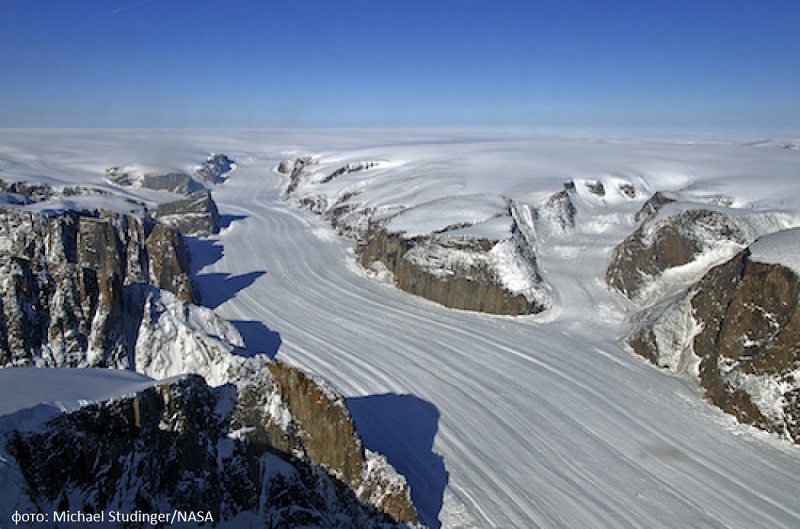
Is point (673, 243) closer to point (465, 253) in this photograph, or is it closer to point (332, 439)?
point (465, 253)

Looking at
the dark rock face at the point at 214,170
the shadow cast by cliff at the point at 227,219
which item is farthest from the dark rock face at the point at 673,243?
the dark rock face at the point at 214,170

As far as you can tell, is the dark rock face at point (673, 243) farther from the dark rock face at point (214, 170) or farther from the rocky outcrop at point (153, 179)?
the dark rock face at point (214, 170)

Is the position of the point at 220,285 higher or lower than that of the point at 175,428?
lower

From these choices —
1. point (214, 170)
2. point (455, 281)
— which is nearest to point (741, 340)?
point (455, 281)

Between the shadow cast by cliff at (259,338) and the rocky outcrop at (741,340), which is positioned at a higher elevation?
the rocky outcrop at (741,340)

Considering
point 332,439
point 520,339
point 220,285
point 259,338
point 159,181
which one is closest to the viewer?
point 332,439

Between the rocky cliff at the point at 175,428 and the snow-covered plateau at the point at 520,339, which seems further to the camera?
the snow-covered plateau at the point at 520,339

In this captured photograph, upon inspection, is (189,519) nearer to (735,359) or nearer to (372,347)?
(372,347)
